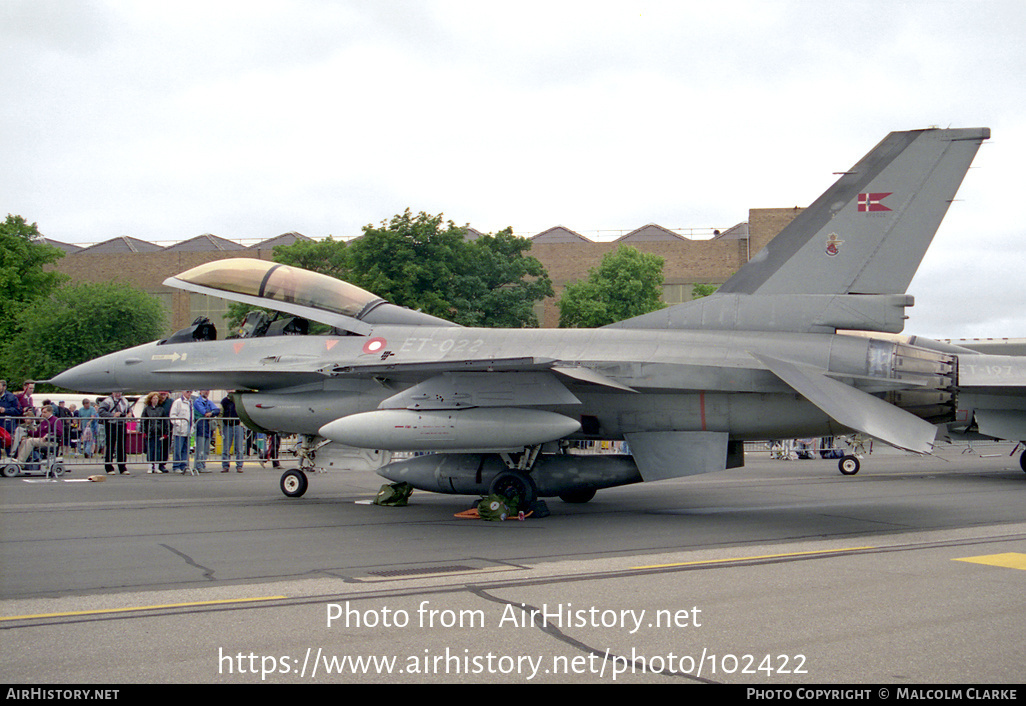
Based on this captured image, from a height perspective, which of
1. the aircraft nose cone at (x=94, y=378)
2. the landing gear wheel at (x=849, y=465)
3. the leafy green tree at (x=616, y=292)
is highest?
the leafy green tree at (x=616, y=292)

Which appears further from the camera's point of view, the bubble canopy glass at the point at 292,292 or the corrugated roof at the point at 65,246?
the corrugated roof at the point at 65,246

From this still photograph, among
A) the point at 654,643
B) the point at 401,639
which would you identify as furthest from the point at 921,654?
the point at 401,639

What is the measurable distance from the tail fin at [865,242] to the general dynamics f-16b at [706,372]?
0.02 m

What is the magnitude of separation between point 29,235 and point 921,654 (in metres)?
60.9

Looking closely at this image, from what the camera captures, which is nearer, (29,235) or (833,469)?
(833,469)

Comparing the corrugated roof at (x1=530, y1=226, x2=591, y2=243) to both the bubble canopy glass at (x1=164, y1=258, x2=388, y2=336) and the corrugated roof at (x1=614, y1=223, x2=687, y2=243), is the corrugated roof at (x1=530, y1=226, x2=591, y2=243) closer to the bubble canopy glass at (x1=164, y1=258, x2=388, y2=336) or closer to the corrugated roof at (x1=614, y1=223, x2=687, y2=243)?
the corrugated roof at (x1=614, y1=223, x2=687, y2=243)

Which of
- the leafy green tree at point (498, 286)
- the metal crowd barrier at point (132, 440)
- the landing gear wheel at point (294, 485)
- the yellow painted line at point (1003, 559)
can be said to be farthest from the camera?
the leafy green tree at point (498, 286)

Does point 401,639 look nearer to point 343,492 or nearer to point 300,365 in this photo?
point 300,365

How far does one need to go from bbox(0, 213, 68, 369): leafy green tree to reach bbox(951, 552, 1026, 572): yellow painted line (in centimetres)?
5406

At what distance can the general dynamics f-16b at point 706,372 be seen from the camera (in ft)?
32.6

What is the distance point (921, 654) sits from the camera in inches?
178

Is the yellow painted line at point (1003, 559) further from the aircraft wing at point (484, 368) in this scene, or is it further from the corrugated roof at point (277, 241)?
the corrugated roof at point (277, 241)

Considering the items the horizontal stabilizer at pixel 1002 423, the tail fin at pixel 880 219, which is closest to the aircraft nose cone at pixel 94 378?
the tail fin at pixel 880 219

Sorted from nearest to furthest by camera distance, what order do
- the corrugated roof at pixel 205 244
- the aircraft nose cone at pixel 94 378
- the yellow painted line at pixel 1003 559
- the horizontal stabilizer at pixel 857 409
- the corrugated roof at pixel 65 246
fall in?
the yellow painted line at pixel 1003 559 < the horizontal stabilizer at pixel 857 409 < the aircraft nose cone at pixel 94 378 < the corrugated roof at pixel 205 244 < the corrugated roof at pixel 65 246
